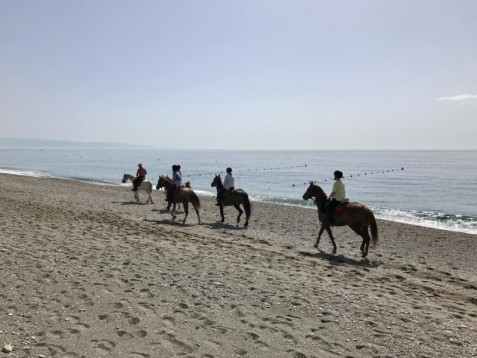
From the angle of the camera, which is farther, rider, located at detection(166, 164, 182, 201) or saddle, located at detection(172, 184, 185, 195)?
rider, located at detection(166, 164, 182, 201)

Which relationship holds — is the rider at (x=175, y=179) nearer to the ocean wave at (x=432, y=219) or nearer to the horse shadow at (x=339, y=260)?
the horse shadow at (x=339, y=260)

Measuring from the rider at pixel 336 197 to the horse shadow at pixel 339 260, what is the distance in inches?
54.4

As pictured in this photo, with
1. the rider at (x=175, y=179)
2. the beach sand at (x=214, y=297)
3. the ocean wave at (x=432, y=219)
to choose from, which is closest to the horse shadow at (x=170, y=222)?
the rider at (x=175, y=179)

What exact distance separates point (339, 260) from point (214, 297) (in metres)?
5.80

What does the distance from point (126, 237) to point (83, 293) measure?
5182 millimetres

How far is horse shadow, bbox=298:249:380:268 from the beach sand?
76mm

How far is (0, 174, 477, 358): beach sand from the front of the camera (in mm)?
5344

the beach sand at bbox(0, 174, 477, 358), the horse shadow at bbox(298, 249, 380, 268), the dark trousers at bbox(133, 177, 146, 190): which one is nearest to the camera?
the beach sand at bbox(0, 174, 477, 358)

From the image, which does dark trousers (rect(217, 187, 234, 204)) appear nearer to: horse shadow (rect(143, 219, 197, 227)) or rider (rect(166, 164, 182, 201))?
horse shadow (rect(143, 219, 197, 227))

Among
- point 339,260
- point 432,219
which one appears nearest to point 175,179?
point 339,260

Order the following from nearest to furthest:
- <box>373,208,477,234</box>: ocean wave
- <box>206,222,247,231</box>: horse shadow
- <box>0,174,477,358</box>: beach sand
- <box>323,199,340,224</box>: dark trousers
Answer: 1. <box>0,174,477,358</box>: beach sand
2. <box>323,199,340,224</box>: dark trousers
3. <box>206,222,247,231</box>: horse shadow
4. <box>373,208,477,234</box>: ocean wave

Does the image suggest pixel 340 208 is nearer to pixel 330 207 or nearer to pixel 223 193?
pixel 330 207

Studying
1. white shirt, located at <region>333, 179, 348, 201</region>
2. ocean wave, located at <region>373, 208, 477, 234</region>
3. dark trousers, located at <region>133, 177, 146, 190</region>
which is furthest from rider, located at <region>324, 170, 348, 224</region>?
dark trousers, located at <region>133, 177, 146, 190</region>

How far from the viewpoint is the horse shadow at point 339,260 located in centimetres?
1122
